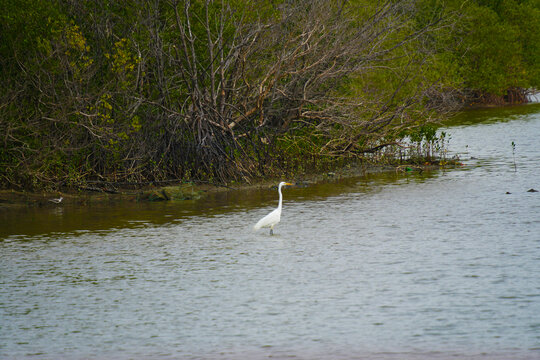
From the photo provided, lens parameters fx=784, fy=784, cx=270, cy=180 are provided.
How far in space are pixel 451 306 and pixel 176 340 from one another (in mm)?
3309

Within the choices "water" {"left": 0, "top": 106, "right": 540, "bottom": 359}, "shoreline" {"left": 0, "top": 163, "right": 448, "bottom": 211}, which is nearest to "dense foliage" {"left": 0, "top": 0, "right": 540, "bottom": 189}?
"shoreline" {"left": 0, "top": 163, "right": 448, "bottom": 211}

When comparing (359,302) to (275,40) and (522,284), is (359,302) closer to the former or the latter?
(522,284)

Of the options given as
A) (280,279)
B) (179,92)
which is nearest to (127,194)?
(179,92)

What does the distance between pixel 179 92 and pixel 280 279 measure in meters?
12.0

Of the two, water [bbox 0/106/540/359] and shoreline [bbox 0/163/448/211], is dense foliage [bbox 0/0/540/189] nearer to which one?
shoreline [bbox 0/163/448/211]

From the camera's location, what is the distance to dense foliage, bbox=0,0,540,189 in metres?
19.2

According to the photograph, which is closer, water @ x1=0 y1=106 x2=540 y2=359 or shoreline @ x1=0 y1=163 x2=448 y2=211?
water @ x1=0 y1=106 x2=540 y2=359

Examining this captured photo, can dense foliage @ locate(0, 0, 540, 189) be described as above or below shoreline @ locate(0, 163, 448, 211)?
above

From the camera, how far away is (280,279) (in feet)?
36.3

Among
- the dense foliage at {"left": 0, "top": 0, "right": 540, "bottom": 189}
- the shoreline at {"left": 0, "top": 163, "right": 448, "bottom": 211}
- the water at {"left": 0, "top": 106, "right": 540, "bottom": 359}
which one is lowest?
the water at {"left": 0, "top": 106, "right": 540, "bottom": 359}

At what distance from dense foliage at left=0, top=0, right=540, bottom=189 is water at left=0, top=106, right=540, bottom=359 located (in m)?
1.99

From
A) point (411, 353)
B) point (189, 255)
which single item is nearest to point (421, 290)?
point (411, 353)

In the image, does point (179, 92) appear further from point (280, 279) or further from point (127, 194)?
point (280, 279)

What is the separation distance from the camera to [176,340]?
8523mm
